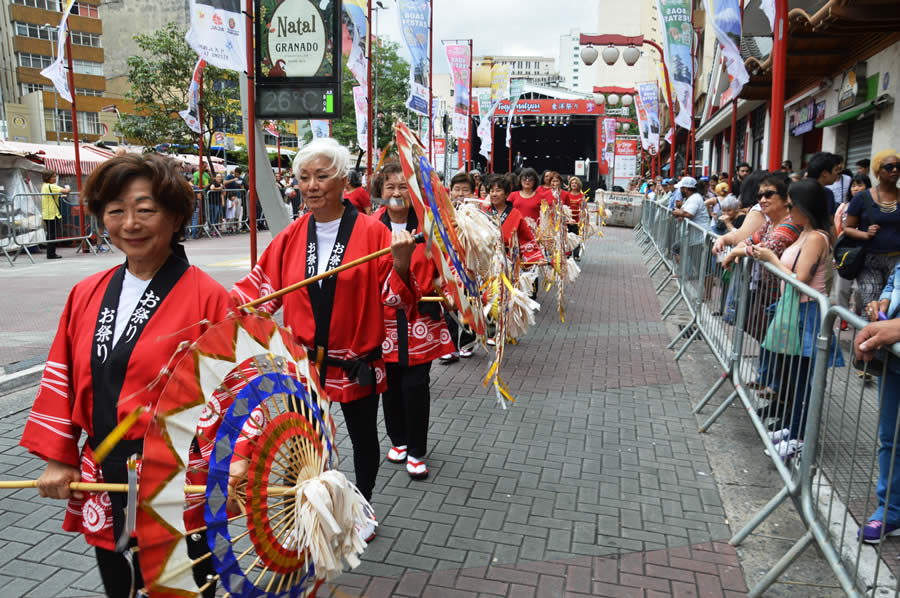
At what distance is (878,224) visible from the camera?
20.5ft

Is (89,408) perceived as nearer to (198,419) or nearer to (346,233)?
(198,419)

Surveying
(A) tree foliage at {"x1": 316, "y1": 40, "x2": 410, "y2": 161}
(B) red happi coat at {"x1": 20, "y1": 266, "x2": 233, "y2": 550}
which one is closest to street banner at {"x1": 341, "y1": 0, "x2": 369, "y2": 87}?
(B) red happi coat at {"x1": 20, "y1": 266, "x2": 233, "y2": 550}

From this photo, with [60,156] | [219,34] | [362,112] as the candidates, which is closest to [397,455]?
[219,34]

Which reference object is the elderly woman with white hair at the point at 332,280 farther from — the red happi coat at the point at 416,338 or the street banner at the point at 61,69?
the street banner at the point at 61,69

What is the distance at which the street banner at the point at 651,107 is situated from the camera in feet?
77.4

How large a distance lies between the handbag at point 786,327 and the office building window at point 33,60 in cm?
6390

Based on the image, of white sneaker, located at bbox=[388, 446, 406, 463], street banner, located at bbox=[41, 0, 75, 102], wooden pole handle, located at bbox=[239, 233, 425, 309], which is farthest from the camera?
street banner, located at bbox=[41, 0, 75, 102]

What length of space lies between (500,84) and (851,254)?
1879 cm

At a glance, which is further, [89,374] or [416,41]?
[416,41]

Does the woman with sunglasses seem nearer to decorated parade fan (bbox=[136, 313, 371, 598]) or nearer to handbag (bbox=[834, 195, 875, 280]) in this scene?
handbag (bbox=[834, 195, 875, 280])

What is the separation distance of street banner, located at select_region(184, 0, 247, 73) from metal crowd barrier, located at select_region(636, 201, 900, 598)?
16.1 feet

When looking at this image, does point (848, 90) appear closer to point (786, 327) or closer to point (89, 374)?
point (786, 327)

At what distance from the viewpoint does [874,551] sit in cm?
324

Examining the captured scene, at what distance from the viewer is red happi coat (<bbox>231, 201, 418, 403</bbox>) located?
323 centimetres
